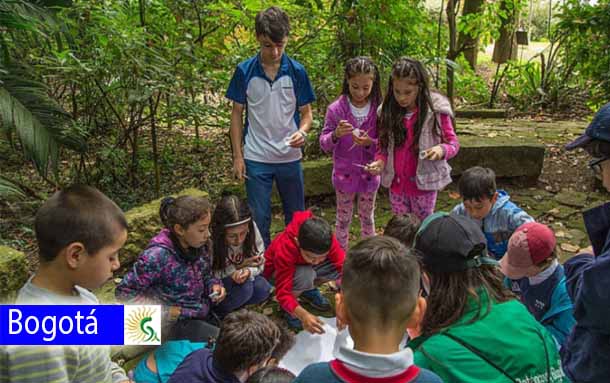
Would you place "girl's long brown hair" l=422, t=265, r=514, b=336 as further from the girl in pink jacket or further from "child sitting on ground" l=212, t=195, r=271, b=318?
the girl in pink jacket

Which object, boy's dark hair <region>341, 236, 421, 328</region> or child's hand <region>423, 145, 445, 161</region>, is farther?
child's hand <region>423, 145, 445, 161</region>

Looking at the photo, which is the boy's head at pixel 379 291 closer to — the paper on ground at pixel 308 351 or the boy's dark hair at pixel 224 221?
the paper on ground at pixel 308 351

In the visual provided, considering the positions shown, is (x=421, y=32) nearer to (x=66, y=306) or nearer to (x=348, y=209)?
(x=348, y=209)

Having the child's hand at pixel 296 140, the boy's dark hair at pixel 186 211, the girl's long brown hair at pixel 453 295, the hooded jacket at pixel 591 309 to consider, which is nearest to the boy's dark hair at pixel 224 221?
the boy's dark hair at pixel 186 211

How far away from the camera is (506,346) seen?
56.2 inches

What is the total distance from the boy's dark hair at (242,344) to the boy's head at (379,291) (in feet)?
2.37

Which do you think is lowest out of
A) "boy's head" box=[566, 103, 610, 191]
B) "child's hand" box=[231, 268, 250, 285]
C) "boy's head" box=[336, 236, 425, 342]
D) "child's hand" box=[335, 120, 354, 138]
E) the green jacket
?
"child's hand" box=[231, 268, 250, 285]

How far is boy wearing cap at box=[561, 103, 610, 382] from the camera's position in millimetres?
1408

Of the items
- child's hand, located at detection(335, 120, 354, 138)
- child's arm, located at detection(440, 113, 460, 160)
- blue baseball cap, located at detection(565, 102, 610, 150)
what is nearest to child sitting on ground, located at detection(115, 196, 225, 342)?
child's hand, located at detection(335, 120, 354, 138)

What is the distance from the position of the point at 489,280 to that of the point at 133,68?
117 inches

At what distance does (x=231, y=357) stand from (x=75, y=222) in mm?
797

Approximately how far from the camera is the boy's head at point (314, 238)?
2.69m

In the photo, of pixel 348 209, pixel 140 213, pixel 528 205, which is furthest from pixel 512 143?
pixel 140 213

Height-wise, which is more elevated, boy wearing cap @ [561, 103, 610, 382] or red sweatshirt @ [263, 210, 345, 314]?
boy wearing cap @ [561, 103, 610, 382]
